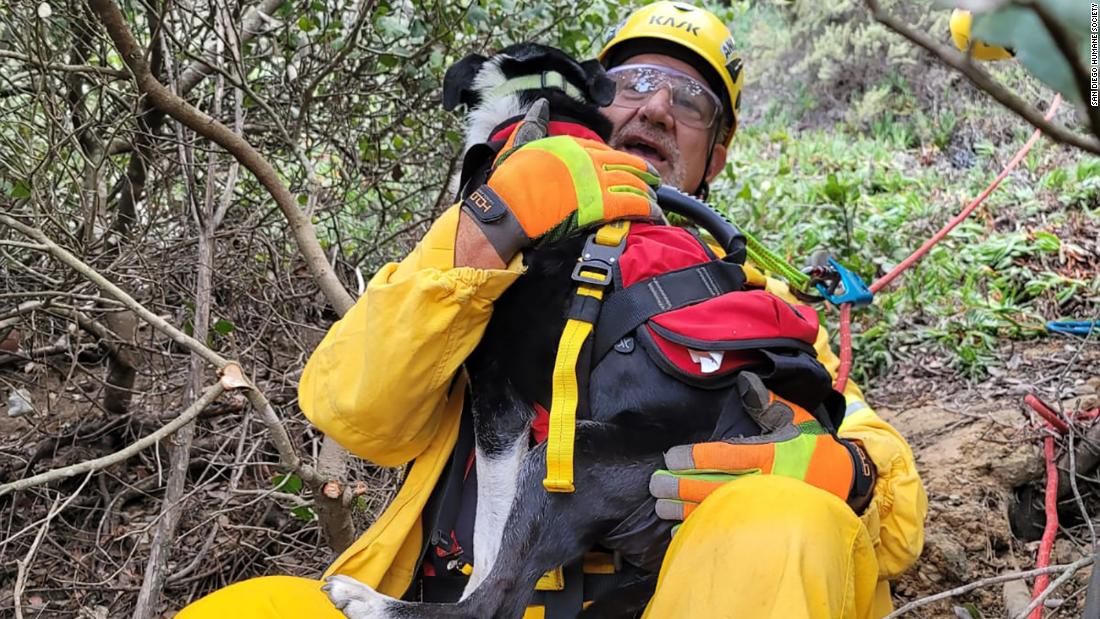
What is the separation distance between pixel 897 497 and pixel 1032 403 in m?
1.15

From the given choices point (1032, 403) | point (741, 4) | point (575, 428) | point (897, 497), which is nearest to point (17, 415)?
point (575, 428)

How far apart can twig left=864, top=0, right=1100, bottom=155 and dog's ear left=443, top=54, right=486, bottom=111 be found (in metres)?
1.89

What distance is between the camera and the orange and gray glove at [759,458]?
1.96 meters

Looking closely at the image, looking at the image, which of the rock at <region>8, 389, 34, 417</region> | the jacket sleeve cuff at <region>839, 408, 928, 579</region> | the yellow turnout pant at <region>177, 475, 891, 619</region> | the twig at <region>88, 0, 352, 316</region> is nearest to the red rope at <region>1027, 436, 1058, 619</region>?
the jacket sleeve cuff at <region>839, 408, 928, 579</region>

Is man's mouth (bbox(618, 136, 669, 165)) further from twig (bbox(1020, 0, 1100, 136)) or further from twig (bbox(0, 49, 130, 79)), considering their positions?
twig (bbox(1020, 0, 1100, 136))

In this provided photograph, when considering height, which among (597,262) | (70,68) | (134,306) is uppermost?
(70,68)

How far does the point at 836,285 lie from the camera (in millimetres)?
3312

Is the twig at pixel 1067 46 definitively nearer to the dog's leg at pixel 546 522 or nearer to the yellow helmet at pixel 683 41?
the dog's leg at pixel 546 522

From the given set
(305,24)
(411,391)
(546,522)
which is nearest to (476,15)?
(305,24)

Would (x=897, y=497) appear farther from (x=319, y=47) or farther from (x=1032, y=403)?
(x=319, y=47)

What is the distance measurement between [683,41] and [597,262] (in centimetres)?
163

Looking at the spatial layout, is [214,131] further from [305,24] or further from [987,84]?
[987,84]

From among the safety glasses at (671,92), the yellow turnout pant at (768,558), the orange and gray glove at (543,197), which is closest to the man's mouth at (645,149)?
the safety glasses at (671,92)

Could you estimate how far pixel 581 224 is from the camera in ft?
6.98
